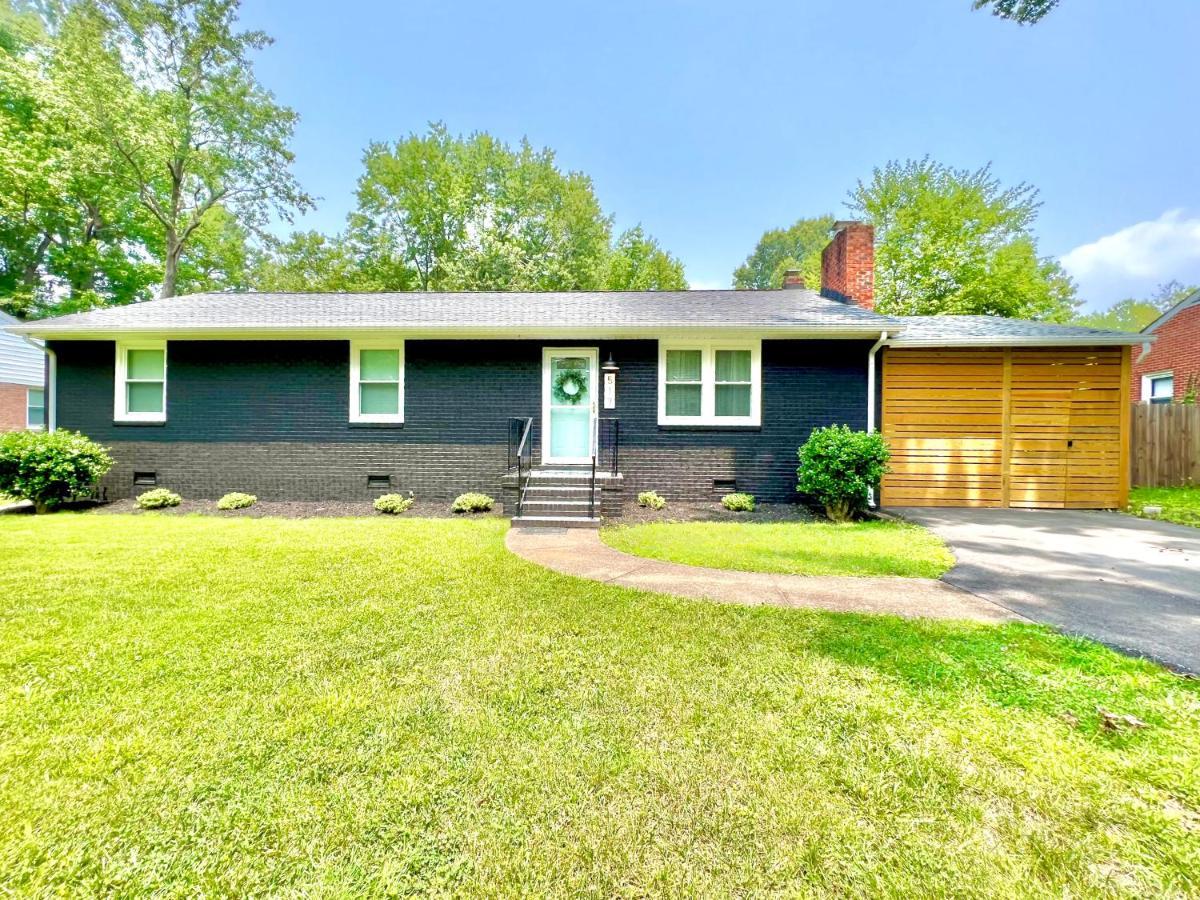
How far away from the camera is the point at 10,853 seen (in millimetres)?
1440

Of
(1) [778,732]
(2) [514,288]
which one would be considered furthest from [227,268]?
(1) [778,732]

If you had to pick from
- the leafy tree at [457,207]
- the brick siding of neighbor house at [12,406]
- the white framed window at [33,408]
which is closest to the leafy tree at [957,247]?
A: the leafy tree at [457,207]

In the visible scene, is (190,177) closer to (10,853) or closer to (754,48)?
(754,48)

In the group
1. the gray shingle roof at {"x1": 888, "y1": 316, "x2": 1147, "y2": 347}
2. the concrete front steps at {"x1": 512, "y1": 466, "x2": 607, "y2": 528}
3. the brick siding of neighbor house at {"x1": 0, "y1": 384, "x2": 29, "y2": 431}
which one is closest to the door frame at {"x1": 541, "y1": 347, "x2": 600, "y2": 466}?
the concrete front steps at {"x1": 512, "y1": 466, "x2": 607, "y2": 528}

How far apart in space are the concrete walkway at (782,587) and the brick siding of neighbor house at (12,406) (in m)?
22.9

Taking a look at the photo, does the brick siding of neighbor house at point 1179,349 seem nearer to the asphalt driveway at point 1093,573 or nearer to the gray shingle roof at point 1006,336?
the gray shingle roof at point 1006,336

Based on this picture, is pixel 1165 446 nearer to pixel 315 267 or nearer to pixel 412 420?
pixel 412 420

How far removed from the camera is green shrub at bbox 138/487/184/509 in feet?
→ 27.0

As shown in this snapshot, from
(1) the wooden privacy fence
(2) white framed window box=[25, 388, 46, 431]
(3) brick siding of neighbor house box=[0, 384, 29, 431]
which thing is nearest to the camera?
(1) the wooden privacy fence

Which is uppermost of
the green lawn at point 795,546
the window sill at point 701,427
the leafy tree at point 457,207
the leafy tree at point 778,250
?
the leafy tree at point 778,250

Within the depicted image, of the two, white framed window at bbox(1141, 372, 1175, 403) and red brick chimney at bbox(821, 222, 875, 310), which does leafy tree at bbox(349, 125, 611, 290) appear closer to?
red brick chimney at bbox(821, 222, 875, 310)

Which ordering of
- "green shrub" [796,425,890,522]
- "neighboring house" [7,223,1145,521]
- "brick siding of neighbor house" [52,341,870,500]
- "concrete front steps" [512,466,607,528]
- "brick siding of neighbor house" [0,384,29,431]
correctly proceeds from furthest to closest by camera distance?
"brick siding of neighbor house" [0,384,29,431], "brick siding of neighbor house" [52,341,870,500], "neighboring house" [7,223,1145,521], "green shrub" [796,425,890,522], "concrete front steps" [512,466,607,528]

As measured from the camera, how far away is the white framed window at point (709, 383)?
27.9 feet

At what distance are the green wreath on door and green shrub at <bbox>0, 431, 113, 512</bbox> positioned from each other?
7928 millimetres
